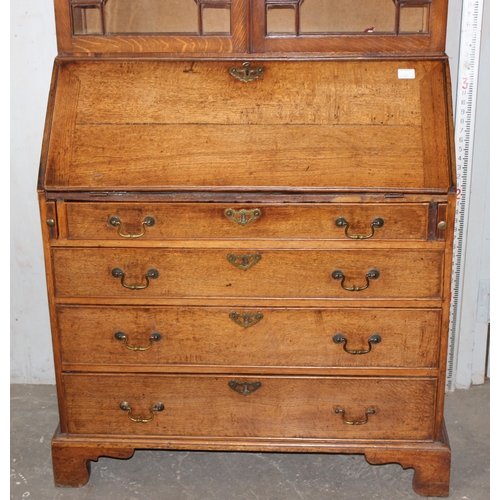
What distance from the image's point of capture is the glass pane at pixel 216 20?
312 centimetres

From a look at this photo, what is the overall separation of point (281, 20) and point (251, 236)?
1.00m

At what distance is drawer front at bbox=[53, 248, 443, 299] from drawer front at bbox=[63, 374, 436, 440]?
35cm

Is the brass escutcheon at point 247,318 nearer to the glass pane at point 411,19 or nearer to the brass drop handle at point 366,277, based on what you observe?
the brass drop handle at point 366,277

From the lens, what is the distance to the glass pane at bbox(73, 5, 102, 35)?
2.98 meters

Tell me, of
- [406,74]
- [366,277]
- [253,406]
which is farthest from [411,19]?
[253,406]

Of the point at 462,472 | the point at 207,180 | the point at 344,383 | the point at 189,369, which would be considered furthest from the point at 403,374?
the point at 207,180

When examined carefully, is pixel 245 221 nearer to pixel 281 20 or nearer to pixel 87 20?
pixel 281 20

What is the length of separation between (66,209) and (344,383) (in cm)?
121

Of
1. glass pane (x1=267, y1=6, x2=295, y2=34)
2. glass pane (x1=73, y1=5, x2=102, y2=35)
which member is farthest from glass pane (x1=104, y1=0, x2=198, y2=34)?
glass pane (x1=267, y1=6, x2=295, y2=34)

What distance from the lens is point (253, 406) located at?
9.61 feet

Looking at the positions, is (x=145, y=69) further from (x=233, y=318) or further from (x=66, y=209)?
(x=233, y=318)

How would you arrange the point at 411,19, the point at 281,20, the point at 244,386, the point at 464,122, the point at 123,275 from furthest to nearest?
the point at 464,122
the point at 281,20
the point at 411,19
the point at 244,386
the point at 123,275

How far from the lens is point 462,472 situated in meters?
3.13

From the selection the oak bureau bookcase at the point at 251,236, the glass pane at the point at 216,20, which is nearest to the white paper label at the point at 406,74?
the oak bureau bookcase at the point at 251,236
